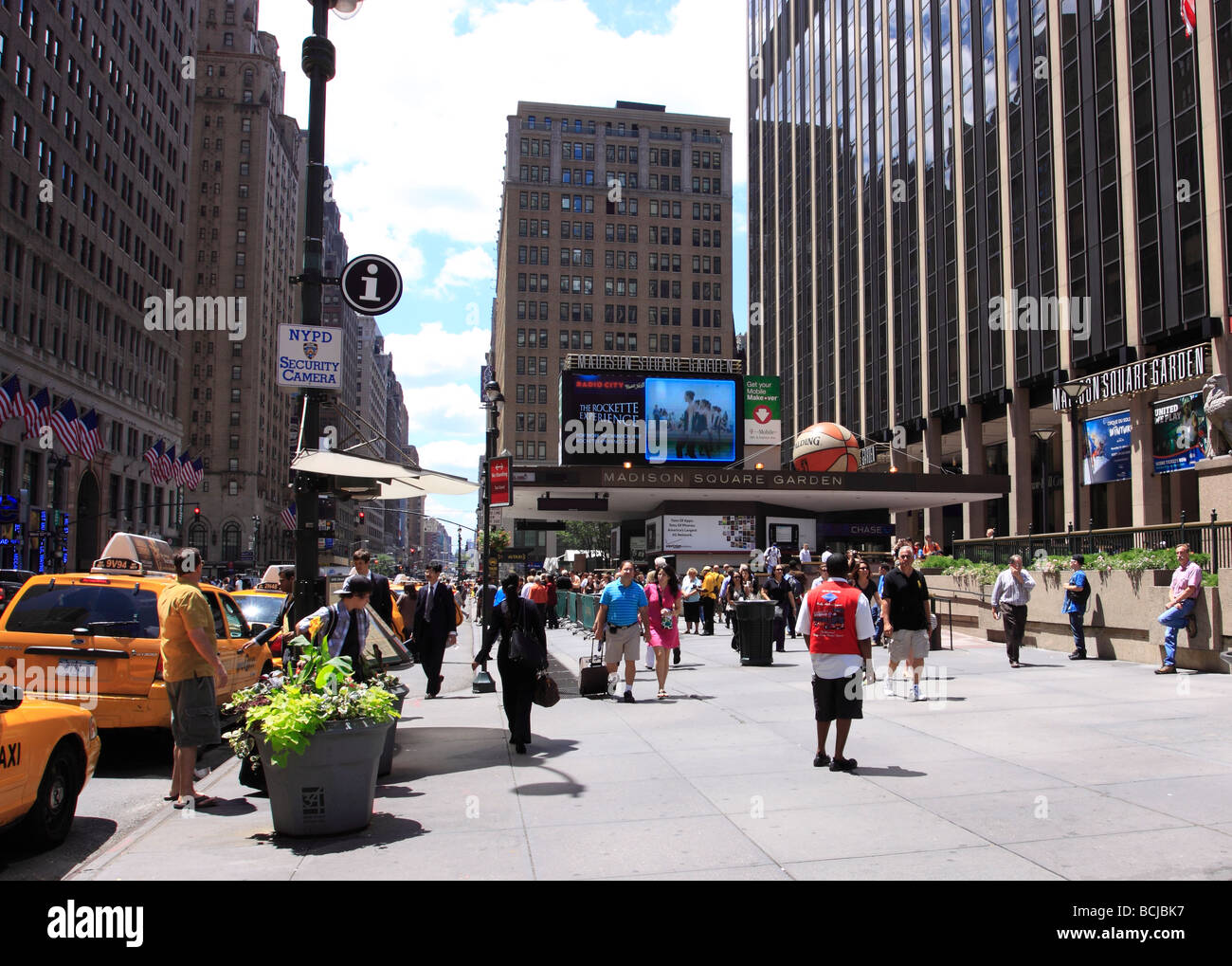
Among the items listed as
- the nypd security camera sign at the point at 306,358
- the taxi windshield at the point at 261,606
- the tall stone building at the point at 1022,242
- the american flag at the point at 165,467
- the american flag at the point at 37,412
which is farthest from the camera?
the american flag at the point at 165,467

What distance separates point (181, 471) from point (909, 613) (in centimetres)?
5024

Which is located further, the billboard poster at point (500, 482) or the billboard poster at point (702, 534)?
the billboard poster at point (702, 534)

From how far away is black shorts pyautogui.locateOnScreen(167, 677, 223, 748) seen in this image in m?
6.94

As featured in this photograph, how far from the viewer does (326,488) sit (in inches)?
380

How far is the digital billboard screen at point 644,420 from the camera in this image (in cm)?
4316

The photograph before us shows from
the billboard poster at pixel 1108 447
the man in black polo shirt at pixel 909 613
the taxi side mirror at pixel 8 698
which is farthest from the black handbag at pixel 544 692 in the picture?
the billboard poster at pixel 1108 447

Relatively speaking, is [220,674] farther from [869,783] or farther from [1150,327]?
[1150,327]

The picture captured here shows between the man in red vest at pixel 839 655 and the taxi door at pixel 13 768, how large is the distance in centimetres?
561

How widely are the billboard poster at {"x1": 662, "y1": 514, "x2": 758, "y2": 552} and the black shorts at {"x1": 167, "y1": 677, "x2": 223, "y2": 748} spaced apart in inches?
1264

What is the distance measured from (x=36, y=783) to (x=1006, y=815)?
6210 millimetres

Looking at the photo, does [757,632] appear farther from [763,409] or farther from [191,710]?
[763,409]

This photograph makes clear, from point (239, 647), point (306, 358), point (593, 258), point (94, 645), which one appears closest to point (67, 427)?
point (239, 647)

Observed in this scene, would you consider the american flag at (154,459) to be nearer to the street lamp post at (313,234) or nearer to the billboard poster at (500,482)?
the billboard poster at (500,482)
